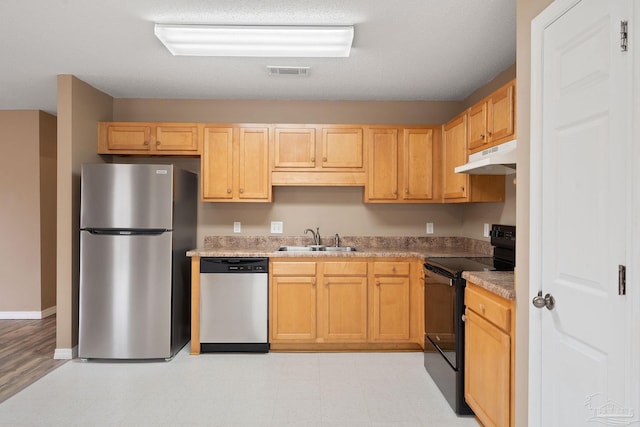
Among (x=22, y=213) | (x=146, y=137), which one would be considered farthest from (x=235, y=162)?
(x=22, y=213)

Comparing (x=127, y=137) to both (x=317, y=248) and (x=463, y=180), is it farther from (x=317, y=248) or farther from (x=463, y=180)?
(x=463, y=180)

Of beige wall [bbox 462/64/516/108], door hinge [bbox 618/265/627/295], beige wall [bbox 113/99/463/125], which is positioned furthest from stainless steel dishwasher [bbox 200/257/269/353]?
door hinge [bbox 618/265/627/295]

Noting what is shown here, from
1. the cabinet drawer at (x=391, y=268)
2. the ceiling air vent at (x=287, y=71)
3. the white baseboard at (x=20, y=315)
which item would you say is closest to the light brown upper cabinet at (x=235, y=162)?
the ceiling air vent at (x=287, y=71)

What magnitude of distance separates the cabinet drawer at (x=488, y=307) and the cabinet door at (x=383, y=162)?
170 cm

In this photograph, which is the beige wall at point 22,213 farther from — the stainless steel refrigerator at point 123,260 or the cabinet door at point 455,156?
the cabinet door at point 455,156

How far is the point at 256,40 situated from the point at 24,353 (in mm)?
3479

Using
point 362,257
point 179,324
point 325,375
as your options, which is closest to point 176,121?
point 179,324

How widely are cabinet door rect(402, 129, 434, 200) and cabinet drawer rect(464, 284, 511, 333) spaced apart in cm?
170

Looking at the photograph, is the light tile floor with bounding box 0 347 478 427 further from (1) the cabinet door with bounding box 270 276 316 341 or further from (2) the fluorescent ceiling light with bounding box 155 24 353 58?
(2) the fluorescent ceiling light with bounding box 155 24 353 58

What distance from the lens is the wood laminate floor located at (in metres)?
3.01

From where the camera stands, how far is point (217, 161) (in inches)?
152

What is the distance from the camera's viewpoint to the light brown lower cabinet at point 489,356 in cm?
194

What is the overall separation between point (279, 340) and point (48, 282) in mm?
3287

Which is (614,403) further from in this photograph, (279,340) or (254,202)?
(254,202)
